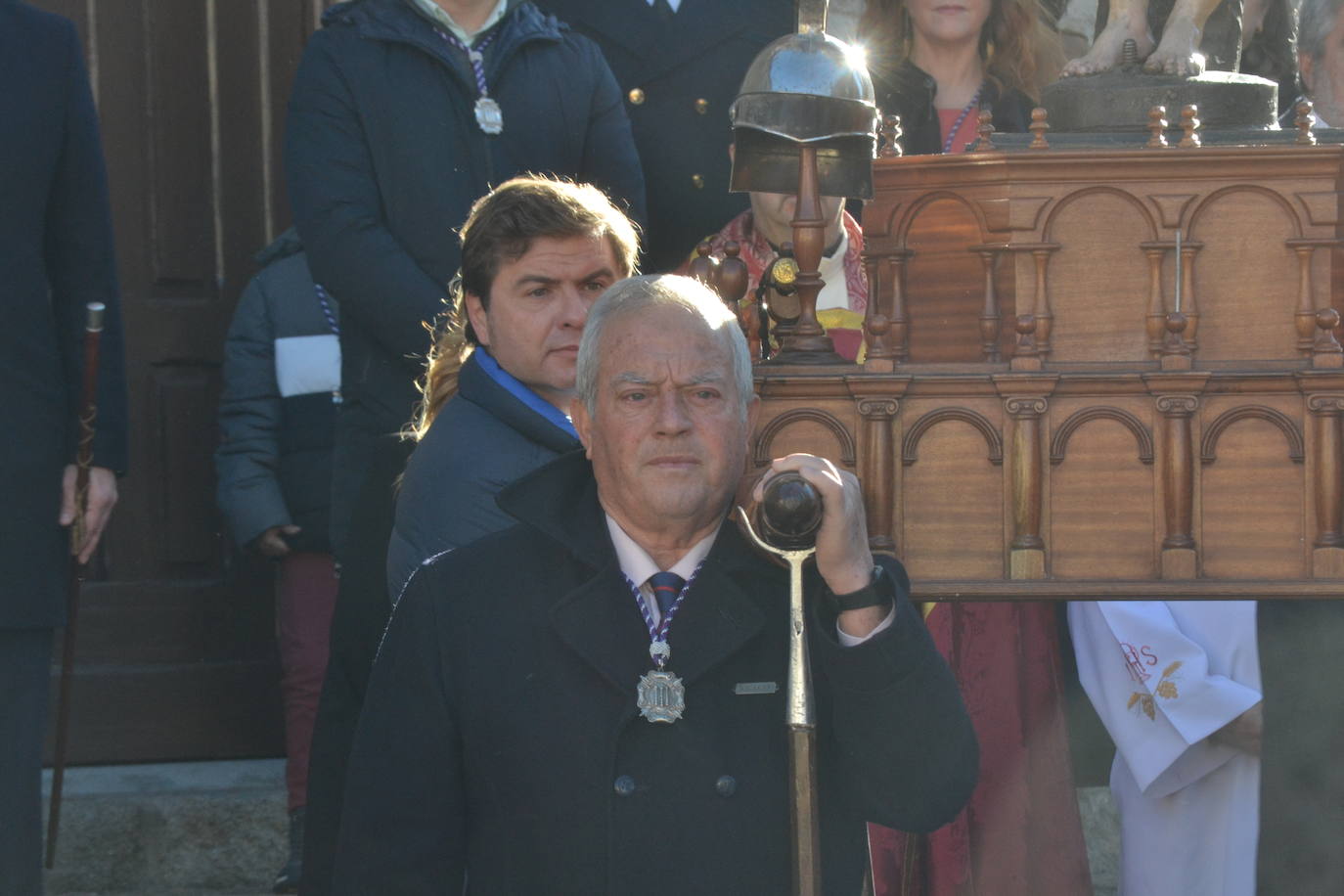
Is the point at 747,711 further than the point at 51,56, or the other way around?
the point at 51,56

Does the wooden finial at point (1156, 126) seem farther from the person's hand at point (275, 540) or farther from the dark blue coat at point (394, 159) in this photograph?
the person's hand at point (275, 540)

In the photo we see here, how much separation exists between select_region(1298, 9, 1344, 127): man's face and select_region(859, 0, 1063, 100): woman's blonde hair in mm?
524

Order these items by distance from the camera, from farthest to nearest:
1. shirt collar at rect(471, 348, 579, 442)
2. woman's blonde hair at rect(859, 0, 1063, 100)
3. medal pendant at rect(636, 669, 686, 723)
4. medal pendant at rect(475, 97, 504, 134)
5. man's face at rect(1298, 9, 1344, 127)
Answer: woman's blonde hair at rect(859, 0, 1063, 100), man's face at rect(1298, 9, 1344, 127), medal pendant at rect(475, 97, 504, 134), shirt collar at rect(471, 348, 579, 442), medal pendant at rect(636, 669, 686, 723)

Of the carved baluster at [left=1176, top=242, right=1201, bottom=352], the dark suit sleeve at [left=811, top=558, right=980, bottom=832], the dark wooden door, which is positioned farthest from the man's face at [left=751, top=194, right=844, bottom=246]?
the dark wooden door

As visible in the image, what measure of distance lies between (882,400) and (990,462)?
174 millimetres

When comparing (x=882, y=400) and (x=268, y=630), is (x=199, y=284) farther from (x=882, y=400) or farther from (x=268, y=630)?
(x=882, y=400)

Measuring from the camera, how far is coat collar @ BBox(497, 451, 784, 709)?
259 cm

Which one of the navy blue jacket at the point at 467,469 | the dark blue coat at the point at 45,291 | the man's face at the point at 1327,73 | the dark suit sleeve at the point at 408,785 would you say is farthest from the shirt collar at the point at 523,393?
the man's face at the point at 1327,73

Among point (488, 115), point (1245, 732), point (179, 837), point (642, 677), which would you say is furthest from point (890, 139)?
point (179, 837)

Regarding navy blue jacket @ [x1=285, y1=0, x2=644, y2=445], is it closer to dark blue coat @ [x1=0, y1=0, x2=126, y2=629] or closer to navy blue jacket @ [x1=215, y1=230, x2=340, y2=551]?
dark blue coat @ [x1=0, y1=0, x2=126, y2=629]

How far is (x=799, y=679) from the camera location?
2.45m

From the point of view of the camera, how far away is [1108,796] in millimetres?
5254

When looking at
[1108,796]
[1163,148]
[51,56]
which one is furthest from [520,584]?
[1108,796]

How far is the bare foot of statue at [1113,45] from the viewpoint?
304 cm
